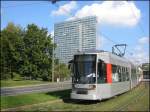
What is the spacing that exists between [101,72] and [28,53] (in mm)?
53885

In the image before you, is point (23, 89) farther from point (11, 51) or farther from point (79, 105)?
point (11, 51)

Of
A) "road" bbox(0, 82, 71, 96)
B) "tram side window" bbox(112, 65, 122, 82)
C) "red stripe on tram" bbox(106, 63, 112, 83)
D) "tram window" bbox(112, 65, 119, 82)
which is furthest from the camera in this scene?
"road" bbox(0, 82, 71, 96)

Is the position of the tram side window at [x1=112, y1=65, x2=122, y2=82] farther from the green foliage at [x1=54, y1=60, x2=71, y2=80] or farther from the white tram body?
the green foliage at [x1=54, y1=60, x2=71, y2=80]

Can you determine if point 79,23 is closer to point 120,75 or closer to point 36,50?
point 120,75

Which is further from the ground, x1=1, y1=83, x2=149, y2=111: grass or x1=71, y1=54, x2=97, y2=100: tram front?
x1=71, y1=54, x2=97, y2=100: tram front

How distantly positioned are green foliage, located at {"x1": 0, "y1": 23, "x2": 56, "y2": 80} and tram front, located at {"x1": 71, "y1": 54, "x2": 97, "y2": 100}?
51568 mm

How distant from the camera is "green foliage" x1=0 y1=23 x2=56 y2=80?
7619 centimetres

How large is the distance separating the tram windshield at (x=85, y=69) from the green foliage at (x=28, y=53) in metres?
51.5

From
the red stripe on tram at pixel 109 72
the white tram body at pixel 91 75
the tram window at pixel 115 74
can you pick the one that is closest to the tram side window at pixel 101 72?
the white tram body at pixel 91 75

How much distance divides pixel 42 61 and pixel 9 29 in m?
14.5

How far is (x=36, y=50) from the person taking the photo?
76.8 m

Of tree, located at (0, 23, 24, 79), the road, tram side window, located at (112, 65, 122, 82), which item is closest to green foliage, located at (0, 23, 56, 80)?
tree, located at (0, 23, 24, 79)

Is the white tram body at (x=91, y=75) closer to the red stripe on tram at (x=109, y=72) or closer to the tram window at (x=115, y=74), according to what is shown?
the red stripe on tram at (x=109, y=72)

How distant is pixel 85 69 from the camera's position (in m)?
24.0
